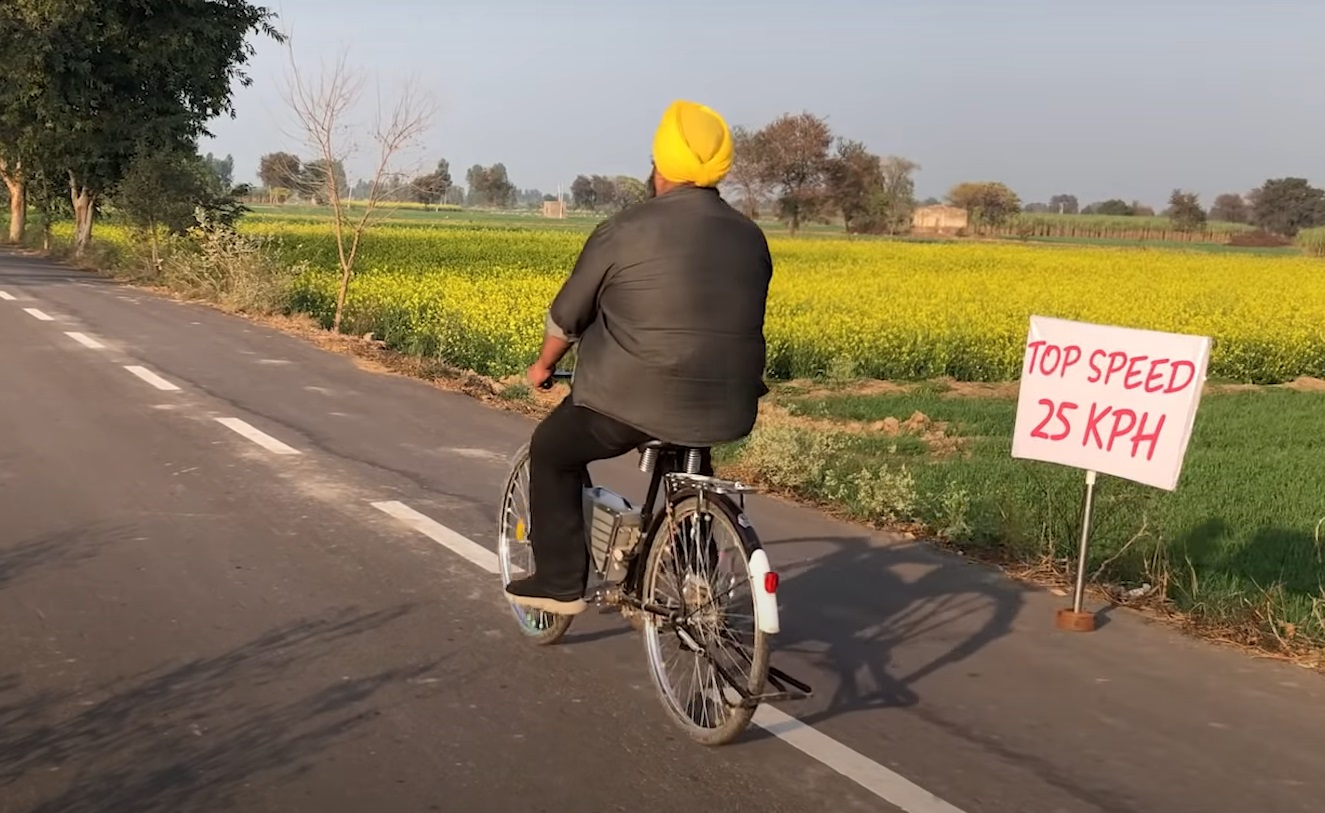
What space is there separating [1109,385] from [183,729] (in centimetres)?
397

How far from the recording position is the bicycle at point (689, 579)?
412 cm

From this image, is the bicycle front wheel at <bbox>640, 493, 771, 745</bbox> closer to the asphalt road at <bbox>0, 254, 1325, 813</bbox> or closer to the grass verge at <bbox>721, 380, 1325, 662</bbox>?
the asphalt road at <bbox>0, 254, 1325, 813</bbox>

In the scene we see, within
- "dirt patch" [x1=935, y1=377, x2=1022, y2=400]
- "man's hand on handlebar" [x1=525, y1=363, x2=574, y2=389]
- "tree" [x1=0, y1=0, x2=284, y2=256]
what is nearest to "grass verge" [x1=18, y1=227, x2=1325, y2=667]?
"dirt patch" [x1=935, y1=377, x2=1022, y2=400]

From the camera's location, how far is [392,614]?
5551 millimetres

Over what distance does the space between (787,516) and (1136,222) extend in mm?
118366

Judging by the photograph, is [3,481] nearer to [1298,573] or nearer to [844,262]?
[1298,573]

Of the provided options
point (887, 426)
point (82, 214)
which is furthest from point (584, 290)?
point (82, 214)

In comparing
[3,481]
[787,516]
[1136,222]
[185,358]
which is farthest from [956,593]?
[1136,222]

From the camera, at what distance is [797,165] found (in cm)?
10662

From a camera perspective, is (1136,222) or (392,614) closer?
(392,614)

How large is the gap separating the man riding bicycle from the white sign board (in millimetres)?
2119

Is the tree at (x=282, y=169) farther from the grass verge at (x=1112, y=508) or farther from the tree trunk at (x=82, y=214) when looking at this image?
the tree trunk at (x=82, y=214)

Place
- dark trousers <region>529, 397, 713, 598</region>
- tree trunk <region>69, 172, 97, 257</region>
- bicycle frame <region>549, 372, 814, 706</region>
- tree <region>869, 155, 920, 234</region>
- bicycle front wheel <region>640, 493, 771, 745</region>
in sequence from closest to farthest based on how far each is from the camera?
1. bicycle frame <region>549, 372, 814, 706</region>
2. bicycle front wheel <region>640, 493, 771, 745</region>
3. dark trousers <region>529, 397, 713, 598</region>
4. tree trunk <region>69, 172, 97, 257</region>
5. tree <region>869, 155, 920, 234</region>

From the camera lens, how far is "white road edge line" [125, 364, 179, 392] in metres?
12.2
